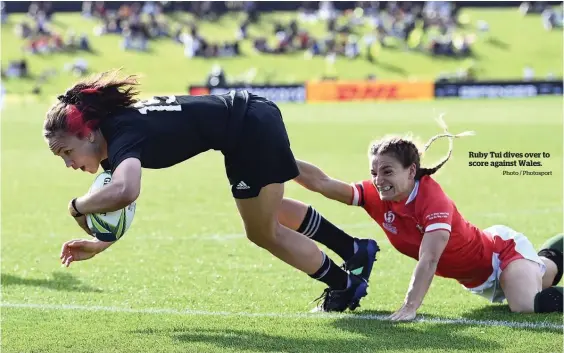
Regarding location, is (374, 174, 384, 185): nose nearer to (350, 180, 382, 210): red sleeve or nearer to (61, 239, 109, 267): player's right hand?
(350, 180, 382, 210): red sleeve

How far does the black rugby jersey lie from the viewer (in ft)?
16.4

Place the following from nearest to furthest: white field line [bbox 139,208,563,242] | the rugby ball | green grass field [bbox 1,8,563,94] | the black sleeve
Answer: the black sleeve
the rugby ball
white field line [bbox 139,208,563,242]
green grass field [bbox 1,8,563,94]

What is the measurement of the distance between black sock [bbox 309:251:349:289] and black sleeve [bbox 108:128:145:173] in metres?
1.67

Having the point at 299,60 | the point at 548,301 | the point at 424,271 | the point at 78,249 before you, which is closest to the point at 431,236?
the point at 424,271

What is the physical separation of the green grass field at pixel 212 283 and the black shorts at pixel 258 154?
34.4 inches

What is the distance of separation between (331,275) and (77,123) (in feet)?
6.60

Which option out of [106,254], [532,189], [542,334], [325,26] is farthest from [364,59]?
[542,334]

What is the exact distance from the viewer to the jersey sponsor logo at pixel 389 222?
6.13 meters

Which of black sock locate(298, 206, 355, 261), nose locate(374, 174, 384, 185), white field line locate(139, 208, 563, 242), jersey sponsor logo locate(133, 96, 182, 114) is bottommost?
white field line locate(139, 208, 563, 242)

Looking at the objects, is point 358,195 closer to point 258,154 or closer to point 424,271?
point 424,271

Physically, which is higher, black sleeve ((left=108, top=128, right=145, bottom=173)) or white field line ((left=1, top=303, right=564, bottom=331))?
black sleeve ((left=108, top=128, right=145, bottom=173))

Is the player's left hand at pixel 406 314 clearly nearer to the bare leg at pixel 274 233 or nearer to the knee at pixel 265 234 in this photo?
the bare leg at pixel 274 233

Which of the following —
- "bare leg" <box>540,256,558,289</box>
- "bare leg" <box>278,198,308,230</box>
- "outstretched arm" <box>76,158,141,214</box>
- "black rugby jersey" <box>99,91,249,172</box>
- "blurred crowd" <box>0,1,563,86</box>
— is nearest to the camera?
"outstretched arm" <box>76,158,141,214</box>

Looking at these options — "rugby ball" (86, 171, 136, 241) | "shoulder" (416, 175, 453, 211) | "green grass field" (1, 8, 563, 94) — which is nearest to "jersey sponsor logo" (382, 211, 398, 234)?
"shoulder" (416, 175, 453, 211)
